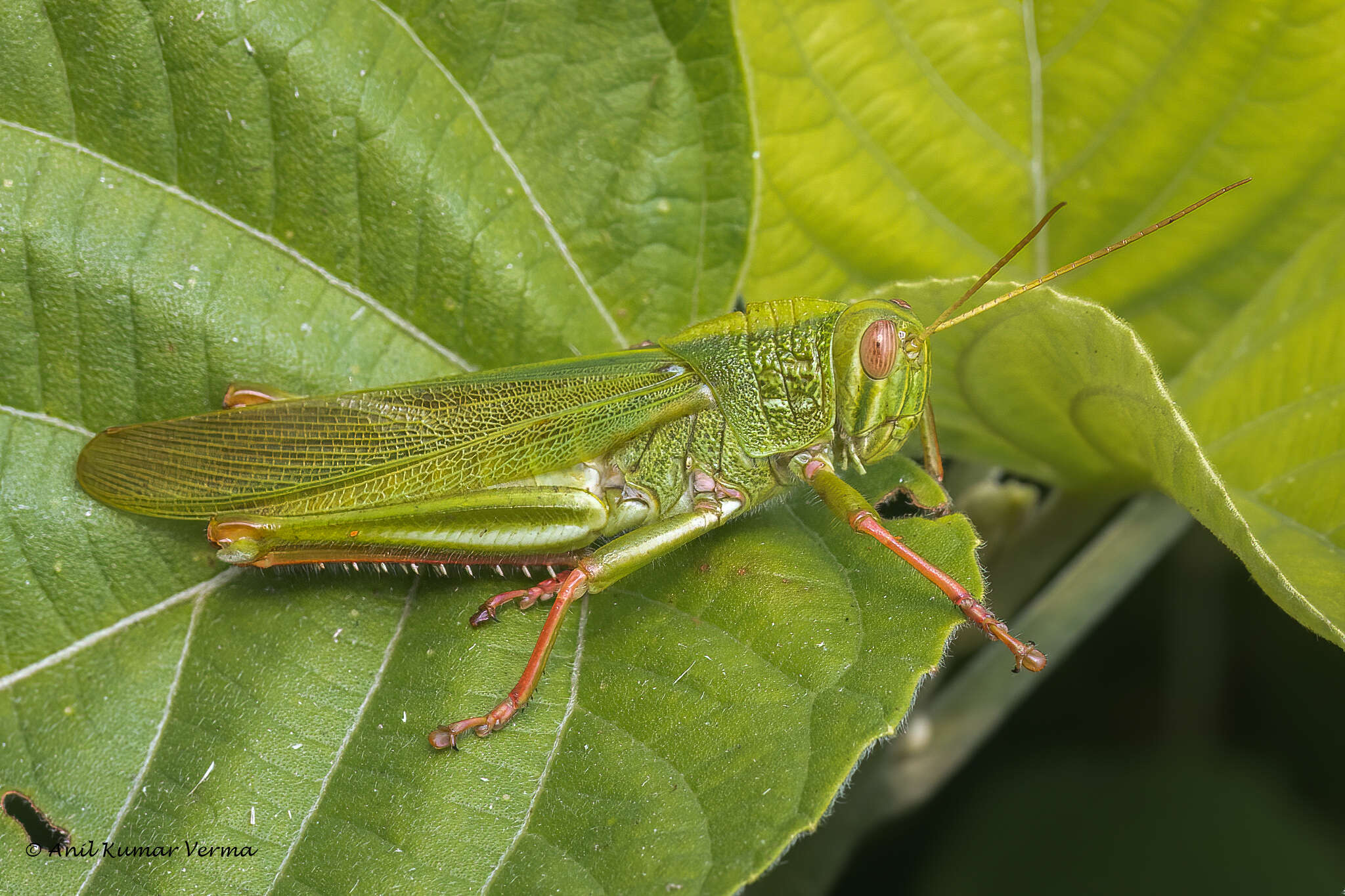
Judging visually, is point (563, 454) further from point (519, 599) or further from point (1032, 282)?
point (1032, 282)

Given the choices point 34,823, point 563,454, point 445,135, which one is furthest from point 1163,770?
point 34,823

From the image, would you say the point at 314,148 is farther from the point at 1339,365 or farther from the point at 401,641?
the point at 1339,365

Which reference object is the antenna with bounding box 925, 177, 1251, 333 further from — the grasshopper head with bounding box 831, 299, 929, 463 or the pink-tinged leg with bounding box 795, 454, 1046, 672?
the pink-tinged leg with bounding box 795, 454, 1046, 672

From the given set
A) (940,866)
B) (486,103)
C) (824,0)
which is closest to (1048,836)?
(940,866)

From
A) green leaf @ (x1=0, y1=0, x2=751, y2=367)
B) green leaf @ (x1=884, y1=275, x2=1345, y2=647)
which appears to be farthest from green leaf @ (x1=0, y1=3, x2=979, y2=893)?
green leaf @ (x1=884, y1=275, x2=1345, y2=647)

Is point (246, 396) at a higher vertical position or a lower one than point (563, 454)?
higher

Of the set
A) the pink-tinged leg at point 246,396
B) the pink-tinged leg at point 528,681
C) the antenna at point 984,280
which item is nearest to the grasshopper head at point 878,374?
the antenna at point 984,280
